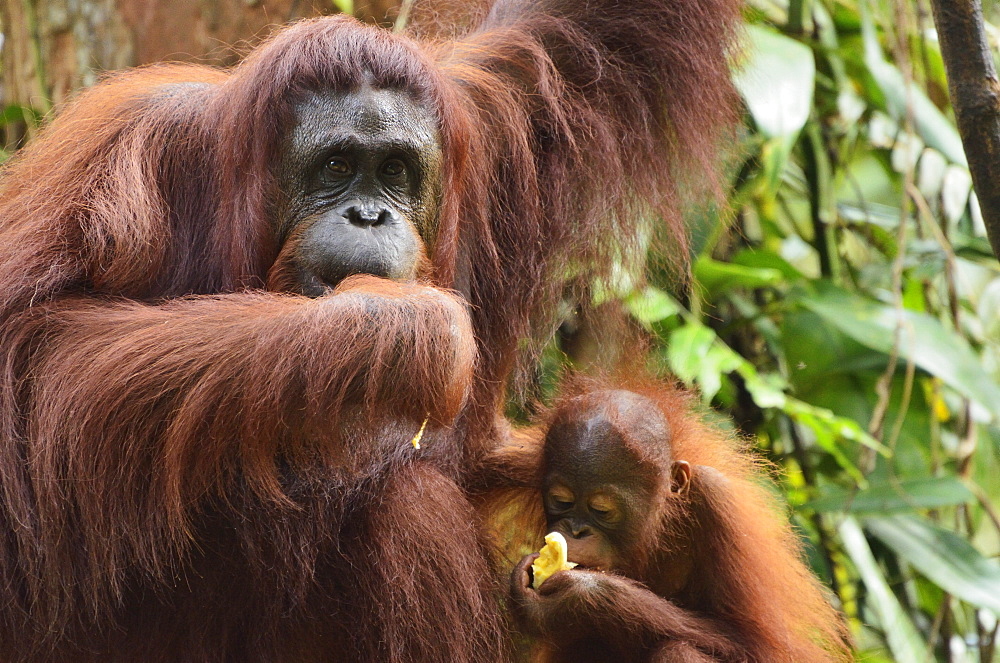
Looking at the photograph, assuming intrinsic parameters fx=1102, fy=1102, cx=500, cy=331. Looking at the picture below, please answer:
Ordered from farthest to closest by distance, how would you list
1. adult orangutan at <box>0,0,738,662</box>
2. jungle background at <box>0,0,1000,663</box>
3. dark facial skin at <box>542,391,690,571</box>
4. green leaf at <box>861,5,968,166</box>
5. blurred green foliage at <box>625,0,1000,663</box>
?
green leaf at <box>861,5,968,166</box>
blurred green foliage at <box>625,0,1000,663</box>
jungle background at <box>0,0,1000,663</box>
dark facial skin at <box>542,391,690,571</box>
adult orangutan at <box>0,0,738,662</box>

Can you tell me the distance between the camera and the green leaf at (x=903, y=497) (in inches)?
109

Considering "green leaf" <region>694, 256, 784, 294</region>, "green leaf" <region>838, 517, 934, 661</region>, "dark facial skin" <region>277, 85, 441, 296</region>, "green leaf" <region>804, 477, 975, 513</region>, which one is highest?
"dark facial skin" <region>277, 85, 441, 296</region>

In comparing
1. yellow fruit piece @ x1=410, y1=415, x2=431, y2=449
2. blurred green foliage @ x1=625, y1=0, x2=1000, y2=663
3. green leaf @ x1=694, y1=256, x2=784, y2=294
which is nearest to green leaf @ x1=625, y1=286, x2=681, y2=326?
blurred green foliage @ x1=625, y1=0, x2=1000, y2=663

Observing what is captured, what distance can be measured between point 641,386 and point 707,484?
29 centimetres

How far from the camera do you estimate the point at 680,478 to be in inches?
79.2

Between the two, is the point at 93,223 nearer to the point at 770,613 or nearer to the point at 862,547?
the point at 770,613

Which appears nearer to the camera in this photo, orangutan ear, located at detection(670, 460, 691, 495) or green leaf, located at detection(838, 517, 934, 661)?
orangutan ear, located at detection(670, 460, 691, 495)

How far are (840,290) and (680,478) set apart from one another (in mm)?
1308

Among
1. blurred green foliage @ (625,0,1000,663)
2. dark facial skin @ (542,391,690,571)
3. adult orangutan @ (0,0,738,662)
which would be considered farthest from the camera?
blurred green foliage @ (625,0,1000,663)

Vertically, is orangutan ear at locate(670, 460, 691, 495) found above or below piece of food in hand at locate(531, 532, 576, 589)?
above

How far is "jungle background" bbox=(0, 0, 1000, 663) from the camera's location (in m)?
2.67

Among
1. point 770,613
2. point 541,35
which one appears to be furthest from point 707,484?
point 541,35

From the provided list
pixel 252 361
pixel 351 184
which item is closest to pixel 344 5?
pixel 351 184

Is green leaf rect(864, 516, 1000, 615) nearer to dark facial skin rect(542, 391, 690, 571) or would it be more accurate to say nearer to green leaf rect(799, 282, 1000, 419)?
green leaf rect(799, 282, 1000, 419)
